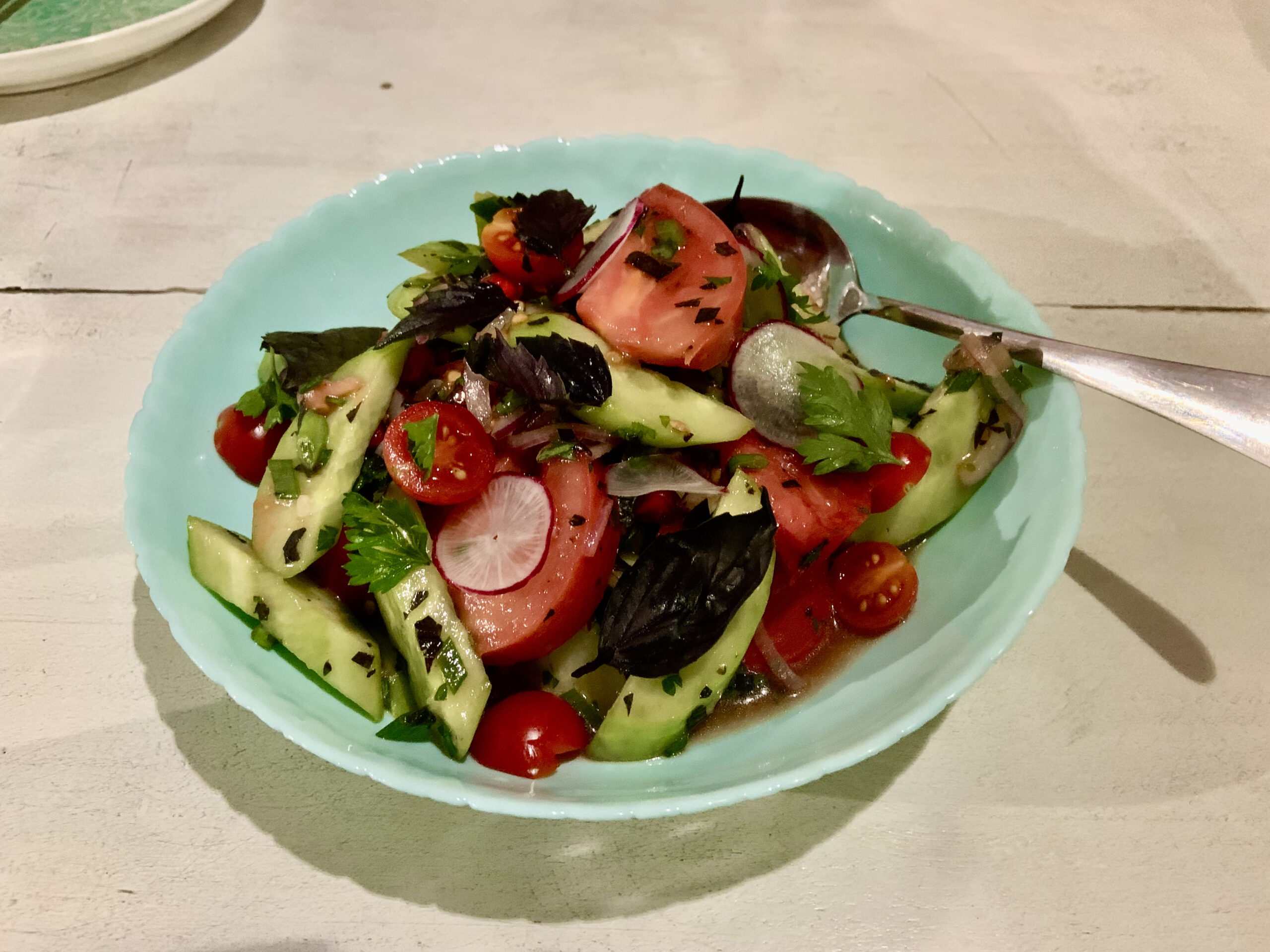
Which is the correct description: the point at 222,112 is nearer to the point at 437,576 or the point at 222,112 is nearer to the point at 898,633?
the point at 437,576

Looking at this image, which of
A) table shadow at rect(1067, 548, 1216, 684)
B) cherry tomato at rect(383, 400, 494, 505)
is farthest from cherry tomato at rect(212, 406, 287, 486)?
table shadow at rect(1067, 548, 1216, 684)

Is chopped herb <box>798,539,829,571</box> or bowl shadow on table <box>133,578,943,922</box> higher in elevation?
chopped herb <box>798,539,829,571</box>

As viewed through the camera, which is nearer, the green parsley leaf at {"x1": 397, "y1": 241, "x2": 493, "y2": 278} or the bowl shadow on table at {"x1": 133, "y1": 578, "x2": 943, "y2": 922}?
the bowl shadow on table at {"x1": 133, "y1": 578, "x2": 943, "y2": 922}

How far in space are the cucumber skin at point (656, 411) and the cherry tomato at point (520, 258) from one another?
24 cm

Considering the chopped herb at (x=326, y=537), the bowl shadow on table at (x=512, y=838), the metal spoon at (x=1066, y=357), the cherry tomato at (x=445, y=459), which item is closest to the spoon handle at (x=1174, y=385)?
the metal spoon at (x=1066, y=357)

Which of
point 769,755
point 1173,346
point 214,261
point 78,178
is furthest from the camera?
point 78,178

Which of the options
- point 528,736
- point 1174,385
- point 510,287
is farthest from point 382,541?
point 1174,385

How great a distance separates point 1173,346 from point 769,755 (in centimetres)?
198

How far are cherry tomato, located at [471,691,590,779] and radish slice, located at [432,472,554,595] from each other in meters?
0.22

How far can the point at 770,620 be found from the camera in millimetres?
1688

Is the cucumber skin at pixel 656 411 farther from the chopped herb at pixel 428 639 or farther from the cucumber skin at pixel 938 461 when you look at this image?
the chopped herb at pixel 428 639

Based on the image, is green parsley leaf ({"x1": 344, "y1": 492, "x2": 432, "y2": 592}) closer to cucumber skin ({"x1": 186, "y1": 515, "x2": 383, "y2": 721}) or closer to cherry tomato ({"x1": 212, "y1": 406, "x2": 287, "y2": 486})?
cucumber skin ({"x1": 186, "y1": 515, "x2": 383, "y2": 721})

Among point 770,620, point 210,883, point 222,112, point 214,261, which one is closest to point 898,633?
point 770,620

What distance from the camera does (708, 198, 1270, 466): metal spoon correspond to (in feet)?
5.11
